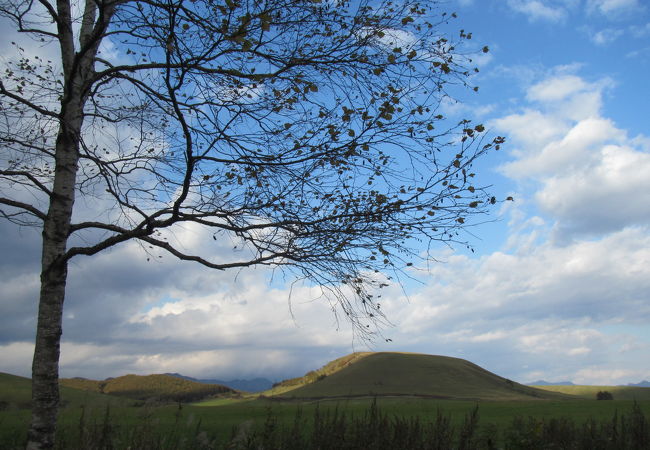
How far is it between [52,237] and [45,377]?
236 centimetres

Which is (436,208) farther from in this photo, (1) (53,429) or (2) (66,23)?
(2) (66,23)

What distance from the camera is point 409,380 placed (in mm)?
71500

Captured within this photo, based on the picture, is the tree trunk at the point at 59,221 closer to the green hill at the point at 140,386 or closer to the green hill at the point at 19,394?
the green hill at the point at 19,394

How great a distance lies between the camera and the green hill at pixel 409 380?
Result: 210 feet

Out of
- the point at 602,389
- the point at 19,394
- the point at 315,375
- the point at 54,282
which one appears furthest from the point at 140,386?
the point at 602,389

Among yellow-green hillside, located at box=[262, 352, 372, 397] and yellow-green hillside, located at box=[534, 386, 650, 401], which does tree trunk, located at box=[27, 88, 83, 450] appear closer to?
yellow-green hillside, located at box=[262, 352, 372, 397]

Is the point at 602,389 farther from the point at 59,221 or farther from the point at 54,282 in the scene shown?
the point at 59,221

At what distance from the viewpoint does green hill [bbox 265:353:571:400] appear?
210ft

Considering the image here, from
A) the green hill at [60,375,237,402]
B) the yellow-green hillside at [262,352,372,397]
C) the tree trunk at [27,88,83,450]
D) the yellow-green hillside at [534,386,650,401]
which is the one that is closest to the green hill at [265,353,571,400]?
the yellow-green hillside at [262,352,372,397]

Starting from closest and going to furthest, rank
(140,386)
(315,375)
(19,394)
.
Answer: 1. (19,394)
2. (140,386)
3. (315,375)

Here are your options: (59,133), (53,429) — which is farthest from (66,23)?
(53,429)

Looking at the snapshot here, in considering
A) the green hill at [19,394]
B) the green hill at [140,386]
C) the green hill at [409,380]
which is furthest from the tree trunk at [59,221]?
the green hill at [409,380]

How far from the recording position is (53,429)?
7.89 m

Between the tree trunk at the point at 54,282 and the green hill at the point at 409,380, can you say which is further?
the green hill at the point at 409,380
